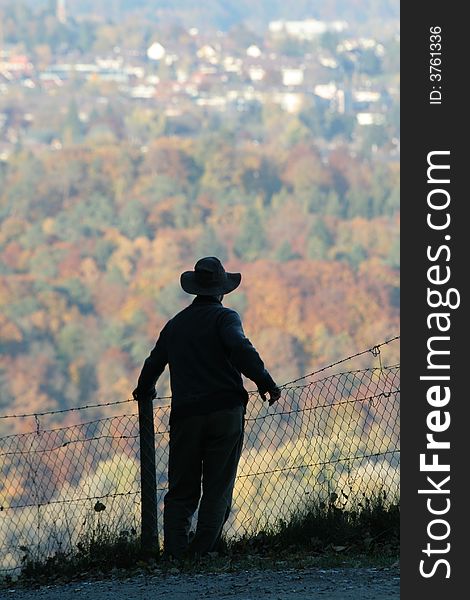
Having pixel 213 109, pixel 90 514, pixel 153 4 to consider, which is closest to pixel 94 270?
pixel 213 109

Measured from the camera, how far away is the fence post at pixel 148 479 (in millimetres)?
6840

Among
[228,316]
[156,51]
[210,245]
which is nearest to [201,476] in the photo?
[228,316]

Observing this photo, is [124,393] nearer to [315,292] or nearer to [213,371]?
[315,292]

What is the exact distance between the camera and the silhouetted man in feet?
21.3

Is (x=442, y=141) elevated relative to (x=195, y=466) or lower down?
elevated

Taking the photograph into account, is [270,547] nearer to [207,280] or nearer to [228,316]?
[228,316]

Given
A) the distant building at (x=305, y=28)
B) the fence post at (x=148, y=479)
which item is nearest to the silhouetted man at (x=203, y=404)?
the fence post at (x=148, y=479)

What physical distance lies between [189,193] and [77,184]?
8464 millimetres

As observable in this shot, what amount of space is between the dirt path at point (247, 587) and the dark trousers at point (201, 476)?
0.36 meters

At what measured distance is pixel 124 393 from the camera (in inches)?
2921

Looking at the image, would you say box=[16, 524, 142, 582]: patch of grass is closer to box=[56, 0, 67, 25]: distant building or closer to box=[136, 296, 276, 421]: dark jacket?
box=[136, 296, 276, 421]: dark jacket

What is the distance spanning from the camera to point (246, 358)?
633cm

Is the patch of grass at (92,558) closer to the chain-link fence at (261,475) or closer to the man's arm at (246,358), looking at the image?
the chain-link fence at (261,475)

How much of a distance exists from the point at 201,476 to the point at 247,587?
988mm
